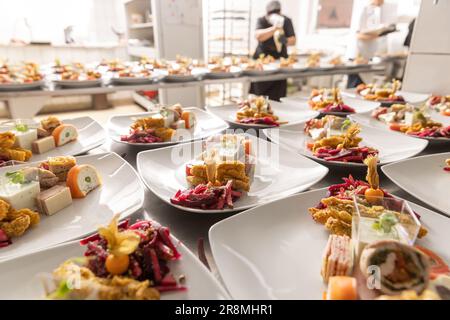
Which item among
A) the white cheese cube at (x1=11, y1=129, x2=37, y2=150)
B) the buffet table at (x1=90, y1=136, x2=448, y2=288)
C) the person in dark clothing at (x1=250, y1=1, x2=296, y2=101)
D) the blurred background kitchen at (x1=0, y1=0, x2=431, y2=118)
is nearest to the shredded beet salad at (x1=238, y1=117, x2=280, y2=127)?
the buffet table at (x1=90, y1=136, x2=448, y2=288)

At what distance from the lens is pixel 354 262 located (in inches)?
32.4

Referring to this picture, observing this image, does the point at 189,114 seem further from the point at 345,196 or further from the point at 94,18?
A: the point at 94,18

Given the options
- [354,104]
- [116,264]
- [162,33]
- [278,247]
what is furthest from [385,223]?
[162,33]

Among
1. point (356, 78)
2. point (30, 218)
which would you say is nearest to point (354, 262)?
point (30, 218)

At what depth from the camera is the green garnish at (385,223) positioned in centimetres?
84

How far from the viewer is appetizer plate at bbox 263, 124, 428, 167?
1559 mm

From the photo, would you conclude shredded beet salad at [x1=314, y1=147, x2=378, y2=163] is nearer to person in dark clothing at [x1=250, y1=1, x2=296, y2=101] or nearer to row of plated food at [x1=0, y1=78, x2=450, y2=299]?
row of plated food at [x1=0, y1=78, x2=450, y2=299]

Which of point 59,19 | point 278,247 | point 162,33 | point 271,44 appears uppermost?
point 59,19

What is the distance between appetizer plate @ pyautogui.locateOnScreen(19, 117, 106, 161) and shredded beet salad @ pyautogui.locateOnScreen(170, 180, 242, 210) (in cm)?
73

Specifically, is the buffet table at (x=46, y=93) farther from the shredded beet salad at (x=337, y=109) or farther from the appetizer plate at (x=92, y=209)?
the appetizer plate at (x=92, y=209)

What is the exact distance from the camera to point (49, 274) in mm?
691

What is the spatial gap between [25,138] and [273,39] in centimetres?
369

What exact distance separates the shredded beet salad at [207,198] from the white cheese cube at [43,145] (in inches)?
34.1

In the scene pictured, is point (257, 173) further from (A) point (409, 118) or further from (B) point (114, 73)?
(B) point (114, 73)
